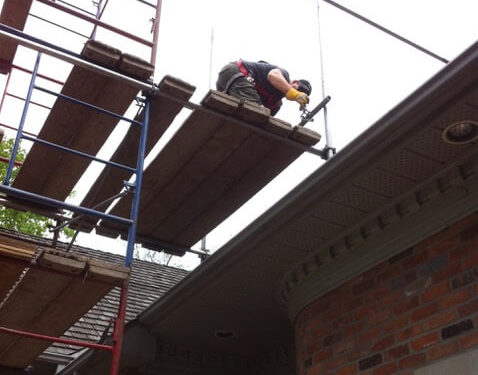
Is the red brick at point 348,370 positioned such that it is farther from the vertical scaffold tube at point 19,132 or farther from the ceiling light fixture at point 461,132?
the vertical scaffold tube at point 19,132

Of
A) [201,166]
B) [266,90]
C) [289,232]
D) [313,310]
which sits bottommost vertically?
[313,310]

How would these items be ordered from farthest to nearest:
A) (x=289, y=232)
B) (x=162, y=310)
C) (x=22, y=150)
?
(x=22, y=150), (x=162, y=310), (x=289, y=232)

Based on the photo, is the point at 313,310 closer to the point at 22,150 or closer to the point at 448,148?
the point at 448,148

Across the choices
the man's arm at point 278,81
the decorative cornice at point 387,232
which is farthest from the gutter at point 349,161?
the man's arm at point 278,81

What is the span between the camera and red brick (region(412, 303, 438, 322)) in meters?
3.69

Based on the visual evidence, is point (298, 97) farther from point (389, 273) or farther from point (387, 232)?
point (389, 273)

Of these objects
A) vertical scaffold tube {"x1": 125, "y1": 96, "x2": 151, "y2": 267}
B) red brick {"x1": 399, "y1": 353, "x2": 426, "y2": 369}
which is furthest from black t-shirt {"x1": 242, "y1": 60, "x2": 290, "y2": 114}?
red brick {"x1": 399, "y1": 353, "x2": 426, "y2": 369}

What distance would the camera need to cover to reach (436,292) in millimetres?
3715

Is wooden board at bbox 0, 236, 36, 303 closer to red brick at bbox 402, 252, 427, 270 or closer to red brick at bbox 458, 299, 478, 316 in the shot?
red brick at bbox 402, 252, 427, 270

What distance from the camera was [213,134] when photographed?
4938 millimetres

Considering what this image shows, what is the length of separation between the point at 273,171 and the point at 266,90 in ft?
3.48

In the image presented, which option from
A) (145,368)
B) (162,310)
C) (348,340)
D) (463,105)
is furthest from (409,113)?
(145,368)

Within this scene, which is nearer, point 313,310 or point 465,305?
point 465,305

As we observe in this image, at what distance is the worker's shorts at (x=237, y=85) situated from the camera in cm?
586
